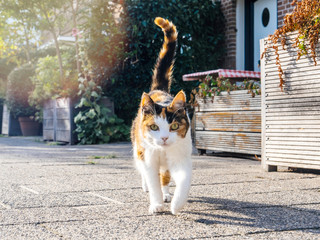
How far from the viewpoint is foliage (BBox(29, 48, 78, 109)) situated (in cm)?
903

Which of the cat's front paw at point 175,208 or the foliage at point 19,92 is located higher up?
the foliage at point 19,92

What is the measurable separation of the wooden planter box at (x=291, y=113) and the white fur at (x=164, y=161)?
1.63 metres

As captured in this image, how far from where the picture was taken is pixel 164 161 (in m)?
2.75

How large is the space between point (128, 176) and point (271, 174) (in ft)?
4.47

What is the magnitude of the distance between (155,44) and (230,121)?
3.98 m

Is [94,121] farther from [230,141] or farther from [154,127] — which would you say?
[154,127]

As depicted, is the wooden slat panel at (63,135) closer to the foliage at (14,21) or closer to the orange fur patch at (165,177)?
the foliage at (14,21)

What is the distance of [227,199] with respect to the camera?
2971mm

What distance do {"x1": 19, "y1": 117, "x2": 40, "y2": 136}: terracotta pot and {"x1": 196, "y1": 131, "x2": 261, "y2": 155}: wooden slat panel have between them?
7.63m

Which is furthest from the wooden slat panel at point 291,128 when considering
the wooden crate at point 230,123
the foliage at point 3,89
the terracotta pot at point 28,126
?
the foliage at point 3,89

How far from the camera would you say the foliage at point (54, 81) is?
9034 millimetres

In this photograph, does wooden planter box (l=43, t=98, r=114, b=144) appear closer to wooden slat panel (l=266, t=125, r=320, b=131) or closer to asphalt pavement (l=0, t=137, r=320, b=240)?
asphalt pavement (l=0, t=137, r=320, b=240)

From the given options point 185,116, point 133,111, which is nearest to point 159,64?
point 185,116

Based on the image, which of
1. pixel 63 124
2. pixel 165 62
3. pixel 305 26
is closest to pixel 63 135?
pixel 63 124
